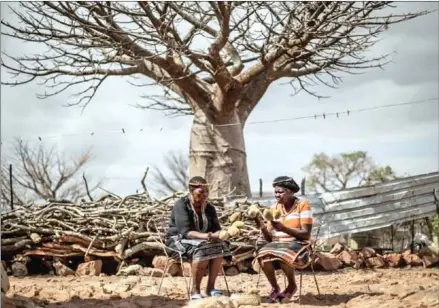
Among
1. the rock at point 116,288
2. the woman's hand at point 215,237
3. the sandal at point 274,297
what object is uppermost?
the woman's hand at point 215,237

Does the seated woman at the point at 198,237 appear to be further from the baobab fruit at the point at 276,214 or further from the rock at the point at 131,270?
the rock at the point at 131,270

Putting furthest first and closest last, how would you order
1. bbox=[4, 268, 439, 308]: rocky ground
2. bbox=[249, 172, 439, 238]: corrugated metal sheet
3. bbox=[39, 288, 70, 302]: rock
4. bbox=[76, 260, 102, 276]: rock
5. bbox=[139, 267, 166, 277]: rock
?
bbox=[249, 172, 439, 238]: corrugated metal sheet, bbox=[76, 260, 102, 276]: rock, bbox=[139, 267, 166, 277]: rock, bbox=[39, 288, 70, 302]: rock, bbox=[4, 268, 439, 308]: rocky ground

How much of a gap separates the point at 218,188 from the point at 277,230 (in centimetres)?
440

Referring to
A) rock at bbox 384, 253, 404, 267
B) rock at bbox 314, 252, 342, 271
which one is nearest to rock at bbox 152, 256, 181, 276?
rock at bbox 314, 252, 342, 271

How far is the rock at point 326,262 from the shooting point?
Result: 23.2 feet

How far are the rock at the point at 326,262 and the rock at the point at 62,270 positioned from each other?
2734mm

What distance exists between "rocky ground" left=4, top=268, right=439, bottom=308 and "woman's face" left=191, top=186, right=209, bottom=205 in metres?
0.80

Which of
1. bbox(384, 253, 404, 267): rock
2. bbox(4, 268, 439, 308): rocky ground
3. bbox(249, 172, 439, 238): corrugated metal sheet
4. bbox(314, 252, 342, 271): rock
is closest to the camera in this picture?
bbox(4, 268, 439, 308): rocky ground

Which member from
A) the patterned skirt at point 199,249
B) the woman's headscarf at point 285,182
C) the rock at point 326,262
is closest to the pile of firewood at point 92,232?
the rock at point 326,262

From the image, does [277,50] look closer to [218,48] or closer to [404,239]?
[218,48]

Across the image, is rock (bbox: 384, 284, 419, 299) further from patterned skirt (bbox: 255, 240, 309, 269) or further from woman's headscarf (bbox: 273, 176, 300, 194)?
woman's headscarf (bbox: 273, 176, 300, 194)

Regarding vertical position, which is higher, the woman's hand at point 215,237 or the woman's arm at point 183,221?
the woman's arm at point 183,221

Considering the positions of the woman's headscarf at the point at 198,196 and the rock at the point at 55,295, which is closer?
the woman's headscarf at the point at 198,196

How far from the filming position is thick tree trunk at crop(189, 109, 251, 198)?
884 cm
